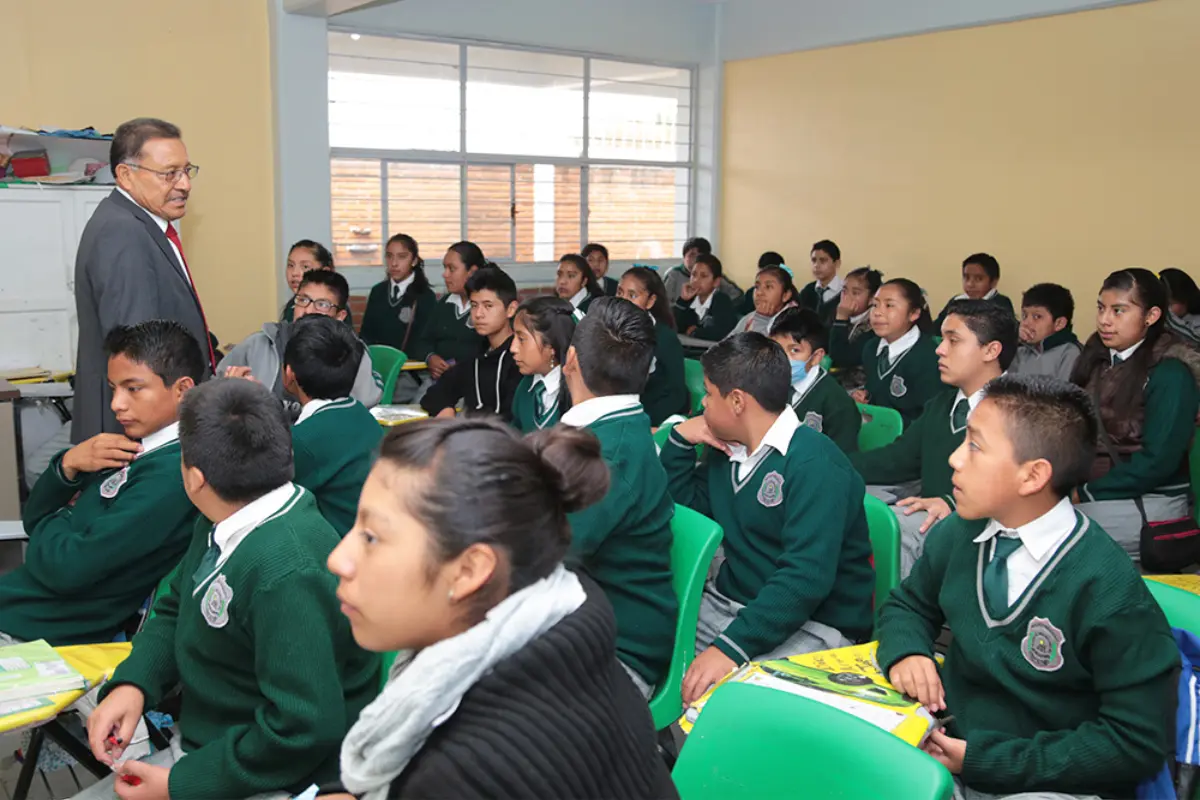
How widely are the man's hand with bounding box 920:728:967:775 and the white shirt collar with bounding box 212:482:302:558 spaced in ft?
3.57

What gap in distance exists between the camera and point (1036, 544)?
1.63 m

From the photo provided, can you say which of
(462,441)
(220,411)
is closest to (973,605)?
(462,441)

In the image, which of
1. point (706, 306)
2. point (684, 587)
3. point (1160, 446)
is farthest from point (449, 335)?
point (684, 587)

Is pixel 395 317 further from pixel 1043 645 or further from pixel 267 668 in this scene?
pixel 1043 645

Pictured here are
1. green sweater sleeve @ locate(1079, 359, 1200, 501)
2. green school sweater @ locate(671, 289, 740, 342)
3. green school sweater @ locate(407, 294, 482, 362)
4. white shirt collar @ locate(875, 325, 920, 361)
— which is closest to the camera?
green sweater sleeve @ locate(1079, 359, 1200, 501)

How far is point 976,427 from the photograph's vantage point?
1734mm

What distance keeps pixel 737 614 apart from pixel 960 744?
76 centimetres

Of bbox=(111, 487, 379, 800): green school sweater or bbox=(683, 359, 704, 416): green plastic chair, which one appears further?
bbox=(683, 359, 704, 416): green plastic chair

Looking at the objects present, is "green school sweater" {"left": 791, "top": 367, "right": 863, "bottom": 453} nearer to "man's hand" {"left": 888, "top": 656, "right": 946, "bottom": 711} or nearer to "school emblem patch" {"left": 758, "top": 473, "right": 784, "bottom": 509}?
"school emblem patch" {"left": 758, "top": 473, "right": 784, "bottom": 509}

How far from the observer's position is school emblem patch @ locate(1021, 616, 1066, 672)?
154 centimetres

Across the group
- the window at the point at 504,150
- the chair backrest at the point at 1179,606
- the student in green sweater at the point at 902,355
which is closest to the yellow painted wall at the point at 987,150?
the window at the point at 504,150

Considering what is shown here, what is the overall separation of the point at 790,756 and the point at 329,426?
5.32 ft

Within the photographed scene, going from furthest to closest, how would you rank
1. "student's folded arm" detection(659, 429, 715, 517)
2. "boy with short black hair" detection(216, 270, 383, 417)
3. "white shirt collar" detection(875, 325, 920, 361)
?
1. "white shirt collar" detection(875, 325, 920, 361)
2. "boy with short black hair" detection(216, 270, 383, 417)
3. "student's folded arm" detection(659, 429, 715, 517)

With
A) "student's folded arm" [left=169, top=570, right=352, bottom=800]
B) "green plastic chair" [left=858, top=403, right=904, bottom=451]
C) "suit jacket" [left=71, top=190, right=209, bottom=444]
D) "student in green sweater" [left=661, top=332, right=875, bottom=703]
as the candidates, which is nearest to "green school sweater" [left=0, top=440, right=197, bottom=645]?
"student's folded arm" [left=169, top=570, right=352, bottom=800]
